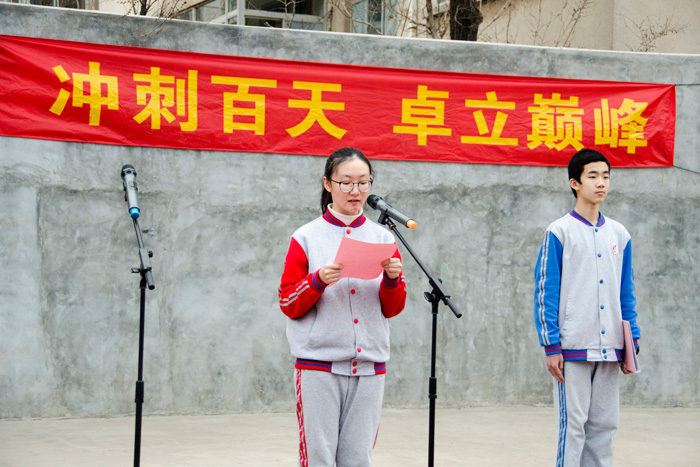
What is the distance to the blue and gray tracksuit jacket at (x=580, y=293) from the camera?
3.78 m

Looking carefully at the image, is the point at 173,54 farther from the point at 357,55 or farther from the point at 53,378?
the point at 53,378

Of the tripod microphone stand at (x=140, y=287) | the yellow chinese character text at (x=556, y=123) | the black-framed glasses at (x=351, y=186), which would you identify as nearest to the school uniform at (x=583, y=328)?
the black-framed glasses at (x=351, y=186)

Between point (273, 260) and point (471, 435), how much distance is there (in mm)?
1839

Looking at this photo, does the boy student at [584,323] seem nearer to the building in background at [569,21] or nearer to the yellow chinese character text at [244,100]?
the yellow chinese character text at [244,100]

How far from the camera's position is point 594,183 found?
3.90 metres

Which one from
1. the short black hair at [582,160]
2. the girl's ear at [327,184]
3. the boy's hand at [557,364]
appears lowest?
the boy's hand at [557,364]

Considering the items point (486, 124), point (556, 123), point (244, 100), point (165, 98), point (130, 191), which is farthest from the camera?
point (556, 123)

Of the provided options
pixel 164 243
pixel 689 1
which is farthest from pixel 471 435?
pixel 689 1

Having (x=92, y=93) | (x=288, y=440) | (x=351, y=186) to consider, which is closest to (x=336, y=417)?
(x=351, y=186)

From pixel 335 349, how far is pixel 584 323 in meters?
1.28

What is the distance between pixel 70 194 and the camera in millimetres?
5809

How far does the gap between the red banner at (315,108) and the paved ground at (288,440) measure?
1896 mm

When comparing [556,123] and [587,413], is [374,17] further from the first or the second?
[587,413]

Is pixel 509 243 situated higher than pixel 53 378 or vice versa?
pixel 509 243
